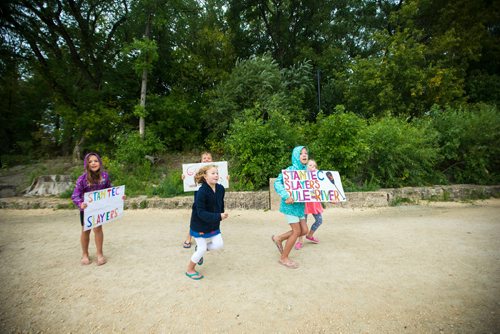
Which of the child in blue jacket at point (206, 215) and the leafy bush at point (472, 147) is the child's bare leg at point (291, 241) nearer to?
the child in blue jacket at point (206, 215)

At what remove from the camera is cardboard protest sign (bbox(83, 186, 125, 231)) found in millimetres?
3559

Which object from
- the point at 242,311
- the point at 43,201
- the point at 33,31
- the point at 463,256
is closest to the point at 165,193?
the point at 43,201

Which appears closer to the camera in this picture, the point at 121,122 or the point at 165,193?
the point at 165,193

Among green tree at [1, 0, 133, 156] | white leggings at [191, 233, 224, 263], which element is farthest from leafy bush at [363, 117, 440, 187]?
green tree at [1, 0, 133, 156]

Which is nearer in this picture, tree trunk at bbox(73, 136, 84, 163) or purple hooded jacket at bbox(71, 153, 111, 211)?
purple hooded jacket at bbox(71, 153, 111, 211)

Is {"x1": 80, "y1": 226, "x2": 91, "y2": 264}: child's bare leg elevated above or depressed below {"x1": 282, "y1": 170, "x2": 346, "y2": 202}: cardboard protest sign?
below

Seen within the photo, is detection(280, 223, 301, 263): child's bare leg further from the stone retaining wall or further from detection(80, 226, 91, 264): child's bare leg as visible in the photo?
the stone retaining wall

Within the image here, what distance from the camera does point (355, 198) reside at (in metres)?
6.93

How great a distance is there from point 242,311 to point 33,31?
15.6 m

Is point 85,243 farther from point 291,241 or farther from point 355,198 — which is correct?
point 355,198

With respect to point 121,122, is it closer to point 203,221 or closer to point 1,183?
point 1,183

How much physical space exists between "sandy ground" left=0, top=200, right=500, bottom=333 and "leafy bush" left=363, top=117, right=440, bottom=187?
2.55 meters

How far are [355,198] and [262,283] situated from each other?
4802 mm

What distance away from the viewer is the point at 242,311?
258 cm
